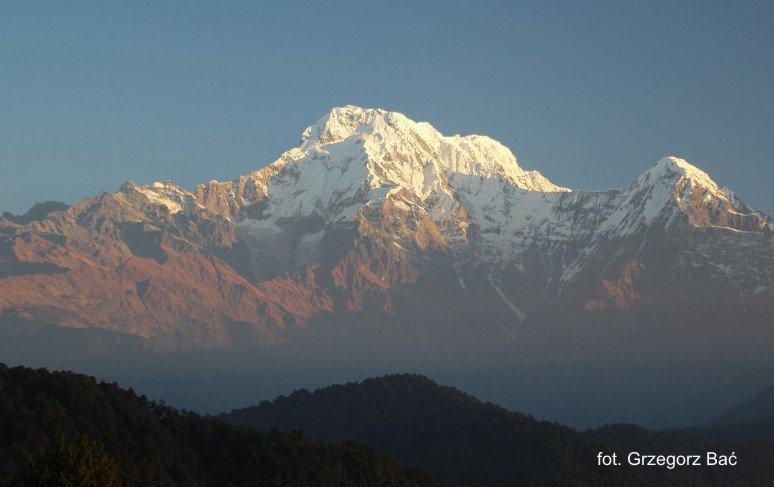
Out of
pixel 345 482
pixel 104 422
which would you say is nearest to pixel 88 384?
pixel 104 422

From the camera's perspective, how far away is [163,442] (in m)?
155

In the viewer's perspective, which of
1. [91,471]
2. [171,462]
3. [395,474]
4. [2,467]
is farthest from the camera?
[395,474]

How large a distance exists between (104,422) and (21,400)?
29.2 feet

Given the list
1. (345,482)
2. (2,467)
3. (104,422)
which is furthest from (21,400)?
(345,482)

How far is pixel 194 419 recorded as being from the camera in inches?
6580

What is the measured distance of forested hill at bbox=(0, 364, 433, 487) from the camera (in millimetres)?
147625

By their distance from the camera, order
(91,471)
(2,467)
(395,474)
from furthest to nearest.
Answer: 1. (395,474)
2. (2,467)
3. (91,471)

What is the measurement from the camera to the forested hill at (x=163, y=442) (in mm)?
147625

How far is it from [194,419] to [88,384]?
530 inches

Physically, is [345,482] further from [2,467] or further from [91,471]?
[91,471]

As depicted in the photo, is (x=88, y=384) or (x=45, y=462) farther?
(x=88, y=384)

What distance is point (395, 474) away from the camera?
164875 millimetres

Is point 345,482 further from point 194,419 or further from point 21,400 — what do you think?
point 21,400

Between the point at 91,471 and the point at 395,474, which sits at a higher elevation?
the point at 395,474
